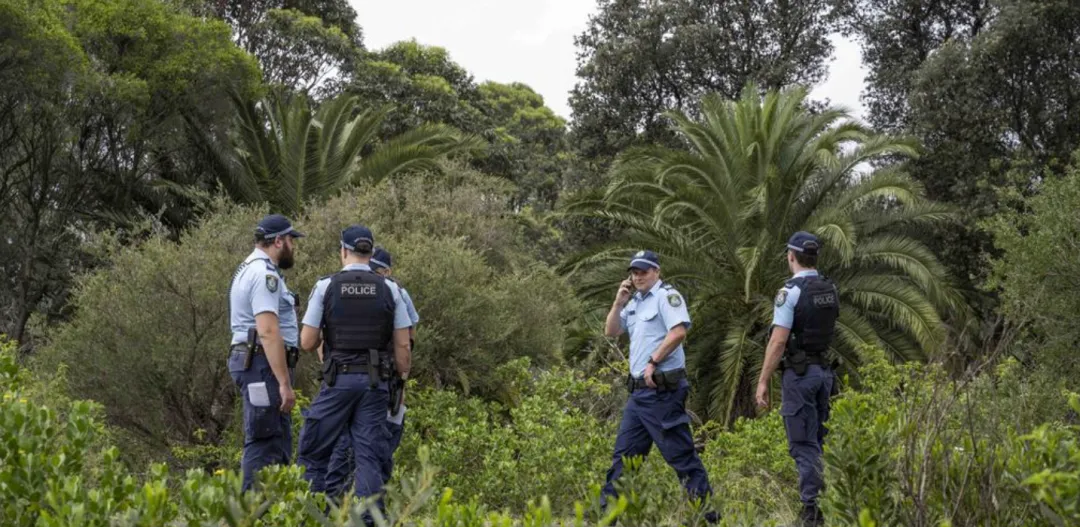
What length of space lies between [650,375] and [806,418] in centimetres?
98

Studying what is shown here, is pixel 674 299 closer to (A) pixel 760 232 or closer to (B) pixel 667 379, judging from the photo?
(B) pixel 667 379

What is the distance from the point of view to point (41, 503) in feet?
8.86

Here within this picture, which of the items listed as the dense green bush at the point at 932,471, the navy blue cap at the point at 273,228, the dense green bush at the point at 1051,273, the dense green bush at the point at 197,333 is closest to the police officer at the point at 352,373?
the navy blue cap at the point at 273,228

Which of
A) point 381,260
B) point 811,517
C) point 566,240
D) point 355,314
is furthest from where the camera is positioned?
point 566,240

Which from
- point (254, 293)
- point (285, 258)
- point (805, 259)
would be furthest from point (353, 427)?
point (805, 259)

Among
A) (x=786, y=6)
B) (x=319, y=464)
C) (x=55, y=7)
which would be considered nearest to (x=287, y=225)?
(x=319, y=464)

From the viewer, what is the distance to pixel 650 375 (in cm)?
591

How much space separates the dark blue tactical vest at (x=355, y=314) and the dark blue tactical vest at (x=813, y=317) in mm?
2450

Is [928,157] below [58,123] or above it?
above

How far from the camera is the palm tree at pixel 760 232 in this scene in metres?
15.0

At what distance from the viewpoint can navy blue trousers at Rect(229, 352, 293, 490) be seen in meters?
5.53

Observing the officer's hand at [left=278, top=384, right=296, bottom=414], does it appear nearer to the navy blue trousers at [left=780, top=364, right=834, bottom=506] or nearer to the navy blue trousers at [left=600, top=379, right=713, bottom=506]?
the navy blue trousers at [left=600, top=379, right=713, bottom=506]

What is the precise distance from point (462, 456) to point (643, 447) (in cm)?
216

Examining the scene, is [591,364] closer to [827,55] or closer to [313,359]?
[313,359]
